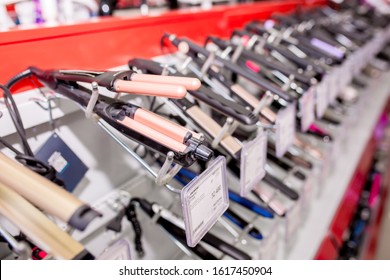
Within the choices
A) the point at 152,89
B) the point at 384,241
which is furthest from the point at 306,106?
the point at 384,241

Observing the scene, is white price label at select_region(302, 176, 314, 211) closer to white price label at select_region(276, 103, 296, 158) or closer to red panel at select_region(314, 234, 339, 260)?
red panel at select_region(314, 234, 339, 260)

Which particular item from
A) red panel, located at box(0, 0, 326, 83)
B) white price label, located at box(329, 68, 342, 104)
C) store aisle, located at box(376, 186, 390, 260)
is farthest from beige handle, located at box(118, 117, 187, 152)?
store aisle, located at box(376, 186, 390, 260)

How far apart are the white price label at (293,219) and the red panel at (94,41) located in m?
0.53

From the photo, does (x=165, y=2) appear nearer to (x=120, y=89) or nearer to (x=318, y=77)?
(x=318, y=77)

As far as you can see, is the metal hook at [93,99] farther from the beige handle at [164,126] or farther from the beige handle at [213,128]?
the beige handle at [213,128]

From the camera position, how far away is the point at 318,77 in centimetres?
99

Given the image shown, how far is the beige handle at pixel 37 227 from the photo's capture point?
0.34m

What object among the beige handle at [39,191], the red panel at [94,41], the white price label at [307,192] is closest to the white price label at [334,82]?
the white price label at [307,192]

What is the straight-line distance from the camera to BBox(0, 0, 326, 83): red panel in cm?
57

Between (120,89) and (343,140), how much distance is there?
1270mm

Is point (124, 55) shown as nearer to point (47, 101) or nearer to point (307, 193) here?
point (47, 101)

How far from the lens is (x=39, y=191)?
36 cm
